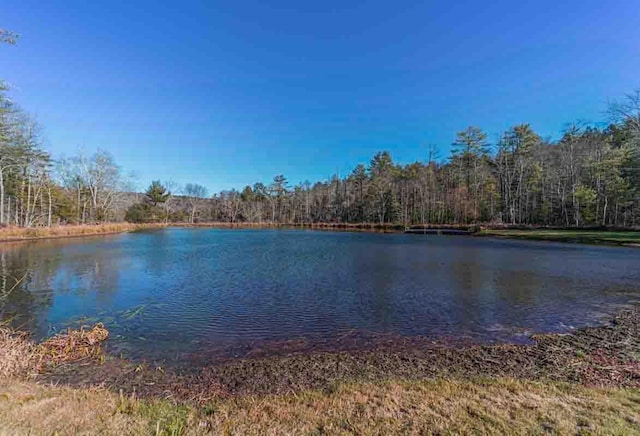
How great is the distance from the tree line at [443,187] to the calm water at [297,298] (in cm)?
1687

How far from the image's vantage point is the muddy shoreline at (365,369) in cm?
462

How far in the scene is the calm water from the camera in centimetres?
727

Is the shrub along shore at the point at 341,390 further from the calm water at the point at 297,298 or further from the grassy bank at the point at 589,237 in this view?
the grassy bank at the point at 589,237

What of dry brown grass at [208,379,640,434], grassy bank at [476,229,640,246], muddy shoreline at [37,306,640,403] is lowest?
muddy shoreline at [37,306,640,403]


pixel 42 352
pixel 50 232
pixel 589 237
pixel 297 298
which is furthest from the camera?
pixel 50 232

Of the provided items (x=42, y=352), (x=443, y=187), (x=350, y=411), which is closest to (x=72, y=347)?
(x=42, y=352)

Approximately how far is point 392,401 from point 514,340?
429cm

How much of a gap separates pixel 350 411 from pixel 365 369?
1.77 m

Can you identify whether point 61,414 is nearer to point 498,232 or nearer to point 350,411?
point 350,411

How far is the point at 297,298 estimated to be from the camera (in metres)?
10.1

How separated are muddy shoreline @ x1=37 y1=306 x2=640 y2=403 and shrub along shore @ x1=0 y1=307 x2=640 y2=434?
28 millimetres

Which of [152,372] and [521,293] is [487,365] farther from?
[521,293]

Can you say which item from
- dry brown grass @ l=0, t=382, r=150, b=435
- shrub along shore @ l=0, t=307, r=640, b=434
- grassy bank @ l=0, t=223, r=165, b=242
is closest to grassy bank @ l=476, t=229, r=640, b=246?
shrub along shore @ l=0, t=307, r=640, b=434

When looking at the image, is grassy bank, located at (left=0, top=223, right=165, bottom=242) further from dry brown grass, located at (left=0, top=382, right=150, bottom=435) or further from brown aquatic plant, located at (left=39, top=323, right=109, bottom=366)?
dry brown grass, located at (left=0, top=382, right=150, bottom=435)
